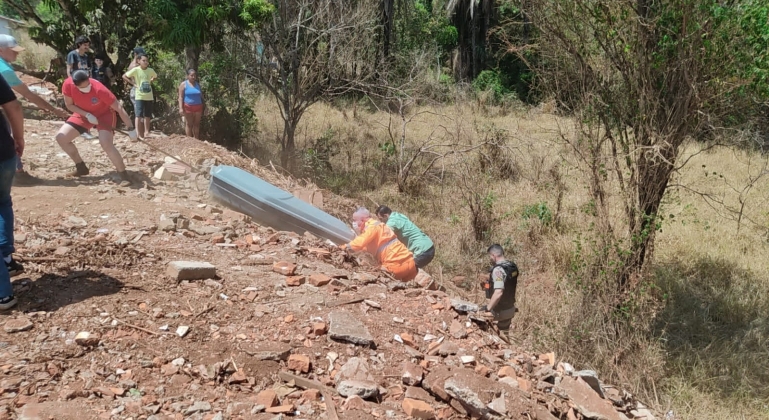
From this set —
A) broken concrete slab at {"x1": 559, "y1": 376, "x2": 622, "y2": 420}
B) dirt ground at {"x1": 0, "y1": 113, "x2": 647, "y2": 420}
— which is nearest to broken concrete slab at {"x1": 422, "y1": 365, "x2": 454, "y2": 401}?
dirt ground at {"x1": 0, "y1": 113, "x2": 647, "y2": 420}

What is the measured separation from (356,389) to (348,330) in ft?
1.76

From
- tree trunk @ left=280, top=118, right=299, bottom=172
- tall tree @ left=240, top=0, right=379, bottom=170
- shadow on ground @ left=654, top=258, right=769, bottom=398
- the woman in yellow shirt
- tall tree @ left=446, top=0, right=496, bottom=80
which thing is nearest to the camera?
shadow on ground @ left=654, top=258, right=769, bottom=398

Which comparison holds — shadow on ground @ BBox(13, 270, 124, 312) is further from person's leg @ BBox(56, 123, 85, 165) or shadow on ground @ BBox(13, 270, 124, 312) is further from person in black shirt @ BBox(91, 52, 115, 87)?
person in black shirt @ BBox(91, 52, 115, 87)

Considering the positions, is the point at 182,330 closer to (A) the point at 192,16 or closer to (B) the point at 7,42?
(B) the point at 7,42

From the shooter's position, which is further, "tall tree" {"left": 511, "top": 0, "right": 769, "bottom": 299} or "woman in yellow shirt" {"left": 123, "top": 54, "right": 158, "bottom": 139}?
"woman in yellow shirt" {"left": 123, "top": 54, "right": 158, "bottom": 139}

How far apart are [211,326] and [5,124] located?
1725mm

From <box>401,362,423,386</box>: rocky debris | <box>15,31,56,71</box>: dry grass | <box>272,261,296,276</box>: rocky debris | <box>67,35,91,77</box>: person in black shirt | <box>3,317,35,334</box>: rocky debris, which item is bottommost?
<box>401,362,423,386</box>: rocky debris

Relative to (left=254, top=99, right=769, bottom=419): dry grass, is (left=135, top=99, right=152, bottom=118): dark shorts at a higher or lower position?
higher

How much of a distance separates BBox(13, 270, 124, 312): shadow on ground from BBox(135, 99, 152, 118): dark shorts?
16.8 feet

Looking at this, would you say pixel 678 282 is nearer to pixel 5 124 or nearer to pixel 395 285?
pixel 395 285

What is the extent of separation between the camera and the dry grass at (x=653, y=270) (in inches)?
196

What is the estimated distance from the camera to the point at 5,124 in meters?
3.35

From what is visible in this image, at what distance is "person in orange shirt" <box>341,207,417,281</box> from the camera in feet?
17.6

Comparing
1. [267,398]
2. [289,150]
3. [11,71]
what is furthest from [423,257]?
[289,150]
